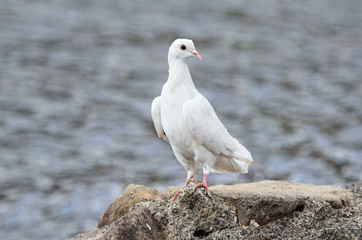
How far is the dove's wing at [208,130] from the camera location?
21.8ft

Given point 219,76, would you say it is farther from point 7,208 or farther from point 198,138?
point 198,138

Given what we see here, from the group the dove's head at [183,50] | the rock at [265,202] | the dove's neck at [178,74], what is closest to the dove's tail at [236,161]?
the rock at [265,202]

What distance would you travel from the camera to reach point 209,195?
6.60m

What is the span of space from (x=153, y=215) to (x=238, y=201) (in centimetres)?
84

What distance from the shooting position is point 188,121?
21.8 ft

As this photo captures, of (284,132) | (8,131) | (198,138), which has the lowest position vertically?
(284,132)

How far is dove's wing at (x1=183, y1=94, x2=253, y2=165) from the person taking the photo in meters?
6.64

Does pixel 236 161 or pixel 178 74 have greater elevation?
pixel 178 74

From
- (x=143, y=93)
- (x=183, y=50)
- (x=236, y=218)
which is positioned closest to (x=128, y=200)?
(x=236, y=218)

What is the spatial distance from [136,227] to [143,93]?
856cm

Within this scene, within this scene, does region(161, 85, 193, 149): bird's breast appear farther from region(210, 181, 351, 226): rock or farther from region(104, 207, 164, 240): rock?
region(104, 207, 164, 240): rock

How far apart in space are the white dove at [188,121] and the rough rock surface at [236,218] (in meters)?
0.19

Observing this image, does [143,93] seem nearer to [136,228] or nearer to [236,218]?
[236,218]

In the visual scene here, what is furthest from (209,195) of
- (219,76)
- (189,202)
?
(219,76)
